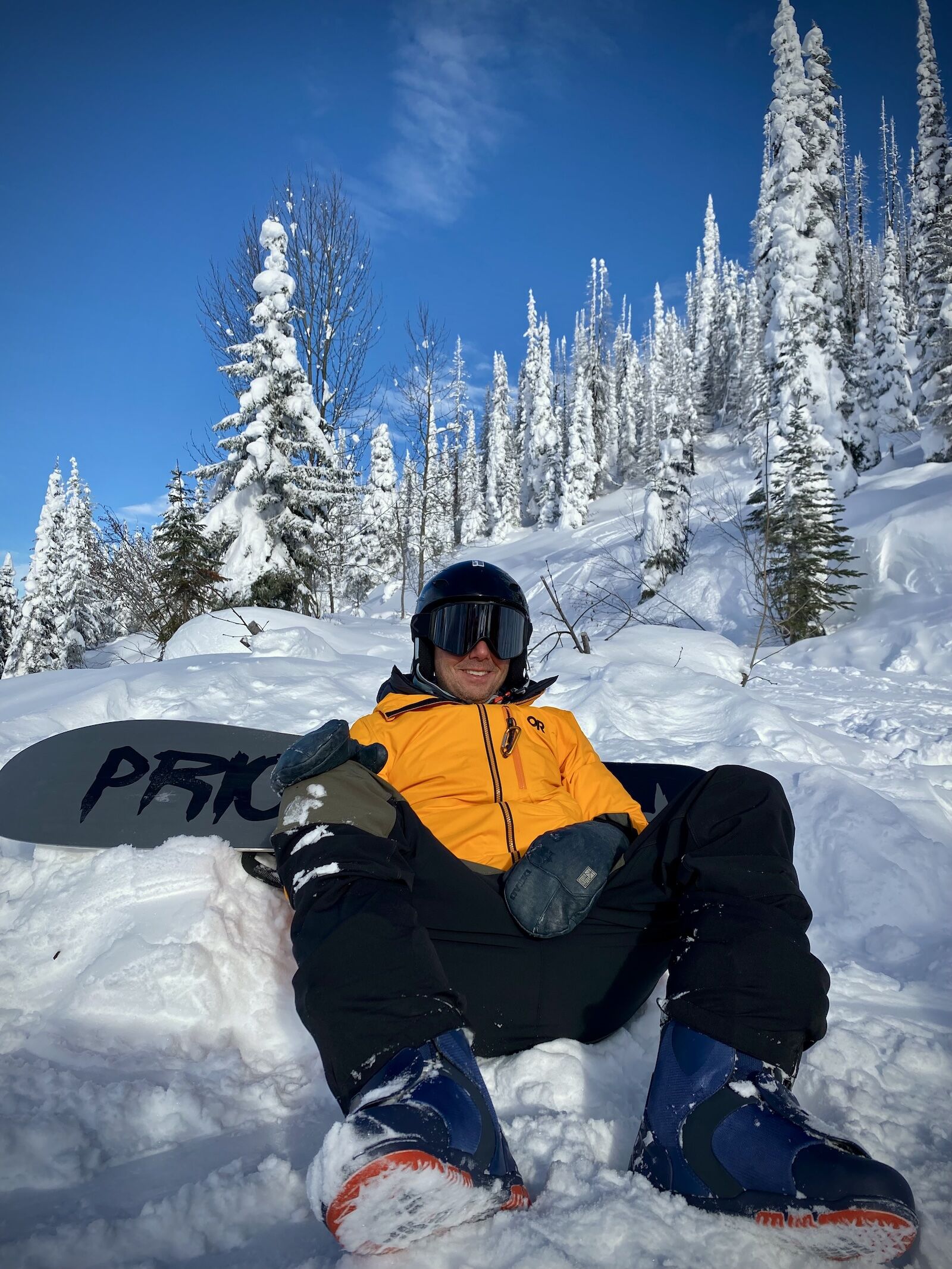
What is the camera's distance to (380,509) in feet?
111

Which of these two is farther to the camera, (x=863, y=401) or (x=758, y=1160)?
(x=863, y=401)

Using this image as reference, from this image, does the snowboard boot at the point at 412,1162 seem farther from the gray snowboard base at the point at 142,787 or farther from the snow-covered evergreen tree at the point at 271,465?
the snow-covered evergreen tree at the point at 271,465

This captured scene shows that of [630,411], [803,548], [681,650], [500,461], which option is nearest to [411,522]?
[500,461]

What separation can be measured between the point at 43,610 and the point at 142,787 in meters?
26.6

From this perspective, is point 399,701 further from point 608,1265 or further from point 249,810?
point 608,1265

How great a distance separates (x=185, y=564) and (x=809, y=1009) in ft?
37.7

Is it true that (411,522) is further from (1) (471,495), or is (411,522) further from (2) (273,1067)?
(2) (273,1067)

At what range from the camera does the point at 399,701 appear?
233 centimetres

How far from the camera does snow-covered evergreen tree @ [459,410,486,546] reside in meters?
47.3

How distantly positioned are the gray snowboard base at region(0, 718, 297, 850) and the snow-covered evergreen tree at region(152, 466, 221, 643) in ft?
28.2

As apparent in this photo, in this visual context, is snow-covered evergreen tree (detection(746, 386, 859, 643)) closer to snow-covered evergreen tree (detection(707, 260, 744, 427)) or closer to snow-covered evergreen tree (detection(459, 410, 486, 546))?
snow-covered evergreen tree (detection(707, 260, 744, 427))

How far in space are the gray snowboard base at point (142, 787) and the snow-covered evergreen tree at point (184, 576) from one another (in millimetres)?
8584

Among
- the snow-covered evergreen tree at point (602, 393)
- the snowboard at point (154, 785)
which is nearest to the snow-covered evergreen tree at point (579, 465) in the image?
the snow-covered evergreen tree at point (602, 393)

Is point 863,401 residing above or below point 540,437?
below
